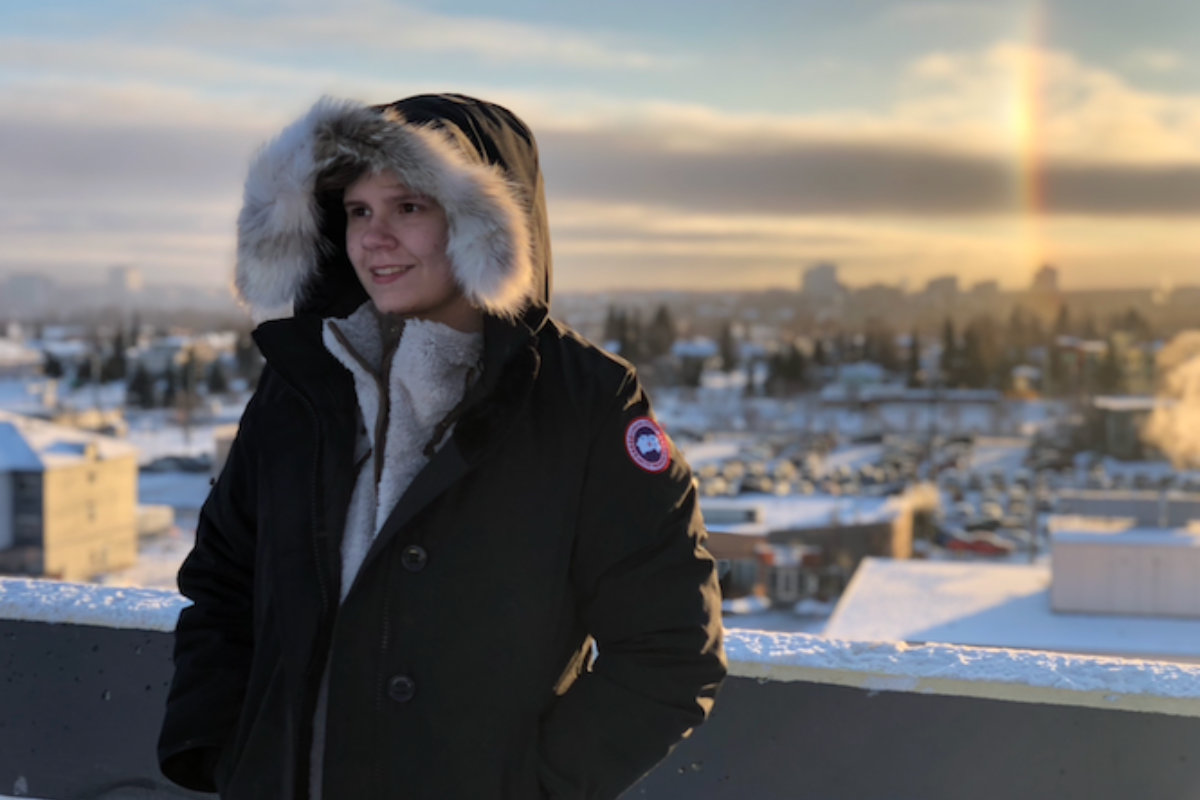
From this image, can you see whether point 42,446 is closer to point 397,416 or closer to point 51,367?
point 397,416

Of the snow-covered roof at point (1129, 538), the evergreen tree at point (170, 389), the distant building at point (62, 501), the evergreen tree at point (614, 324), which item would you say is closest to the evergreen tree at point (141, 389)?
the evergreen tree at point (170, 389)

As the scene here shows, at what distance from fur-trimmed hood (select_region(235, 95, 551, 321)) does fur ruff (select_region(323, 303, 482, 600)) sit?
74 millimetres

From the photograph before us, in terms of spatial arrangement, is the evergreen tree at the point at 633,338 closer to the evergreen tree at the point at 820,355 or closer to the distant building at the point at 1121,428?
the evergreen tree at the point at 820,355

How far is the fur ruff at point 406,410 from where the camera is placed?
1420mm

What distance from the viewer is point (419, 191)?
56.2 inches

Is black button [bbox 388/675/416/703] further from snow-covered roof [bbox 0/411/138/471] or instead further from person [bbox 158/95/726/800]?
snow-covered roof [bbox 0/411/138/471]

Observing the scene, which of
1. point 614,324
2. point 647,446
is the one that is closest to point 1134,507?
point 647,446

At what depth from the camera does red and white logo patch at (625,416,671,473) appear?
1366 mm

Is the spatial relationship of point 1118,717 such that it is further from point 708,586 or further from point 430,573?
point 430,573

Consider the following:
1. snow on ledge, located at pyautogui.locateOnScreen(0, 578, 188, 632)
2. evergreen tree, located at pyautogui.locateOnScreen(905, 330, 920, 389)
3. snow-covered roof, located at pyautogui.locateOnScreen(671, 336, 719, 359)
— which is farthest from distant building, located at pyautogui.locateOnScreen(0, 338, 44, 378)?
snow on ledge, located at pyautogui.locateOnScreen(0, 578, 188, 632)

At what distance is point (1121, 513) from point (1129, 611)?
733 centimetres

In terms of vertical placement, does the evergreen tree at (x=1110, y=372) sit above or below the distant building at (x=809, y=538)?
above

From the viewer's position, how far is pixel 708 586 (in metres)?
1.38

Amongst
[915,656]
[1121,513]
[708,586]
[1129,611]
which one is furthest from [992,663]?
[1121,513]
